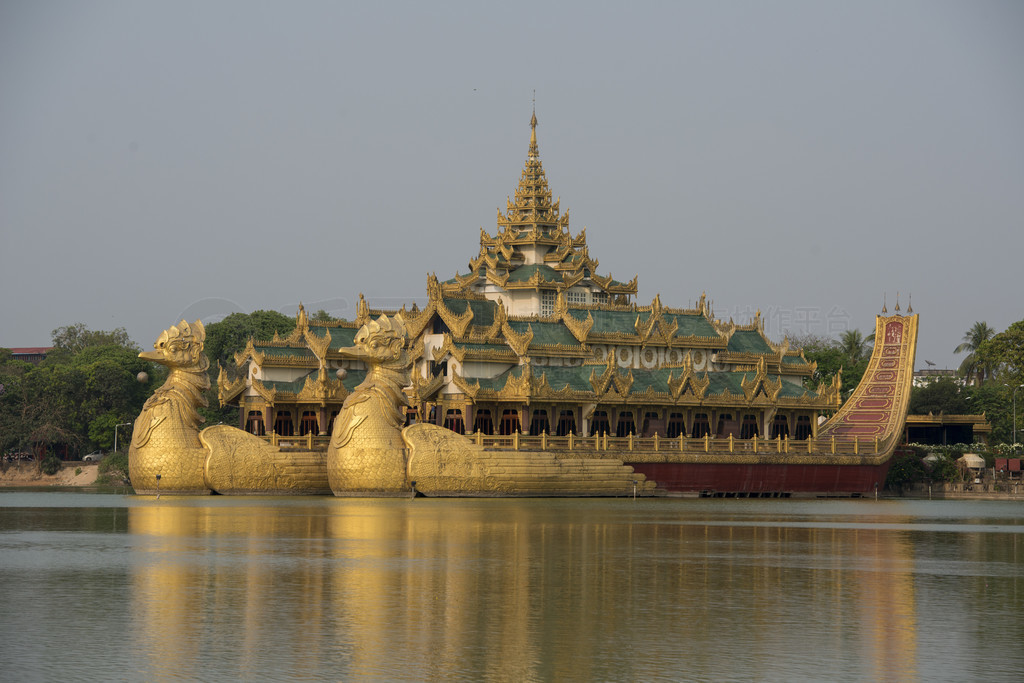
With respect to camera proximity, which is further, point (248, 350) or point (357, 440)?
point (248, 350)

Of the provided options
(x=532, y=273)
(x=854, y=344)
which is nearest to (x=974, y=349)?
(x=854, y=344)

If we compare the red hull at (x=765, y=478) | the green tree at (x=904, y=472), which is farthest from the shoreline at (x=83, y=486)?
the red hull at (x=765, y=478)

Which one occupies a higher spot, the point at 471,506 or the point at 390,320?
the point at 390,320

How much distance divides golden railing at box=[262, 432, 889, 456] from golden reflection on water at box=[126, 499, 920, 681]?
1595 cm

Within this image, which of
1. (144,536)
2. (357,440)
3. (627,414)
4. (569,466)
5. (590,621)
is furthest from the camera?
(627,414)

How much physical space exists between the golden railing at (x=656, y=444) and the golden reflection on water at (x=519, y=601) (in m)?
16.0

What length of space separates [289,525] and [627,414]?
24437 mm

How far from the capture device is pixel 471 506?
154 feet

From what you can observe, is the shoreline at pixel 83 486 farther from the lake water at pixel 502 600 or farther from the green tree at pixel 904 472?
the lake water at pixel 502 600

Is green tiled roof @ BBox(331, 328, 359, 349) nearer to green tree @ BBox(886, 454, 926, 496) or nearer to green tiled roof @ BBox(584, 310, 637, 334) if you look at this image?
green tiled roof @ BBox(584, 310, 637, 334)

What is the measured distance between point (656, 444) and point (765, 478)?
534 cm

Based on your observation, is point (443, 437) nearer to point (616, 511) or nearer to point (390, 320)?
point (390, 320)

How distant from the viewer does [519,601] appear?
2312 centimetres

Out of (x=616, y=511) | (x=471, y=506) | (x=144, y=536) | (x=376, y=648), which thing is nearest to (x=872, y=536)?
(x=616, y=511)
